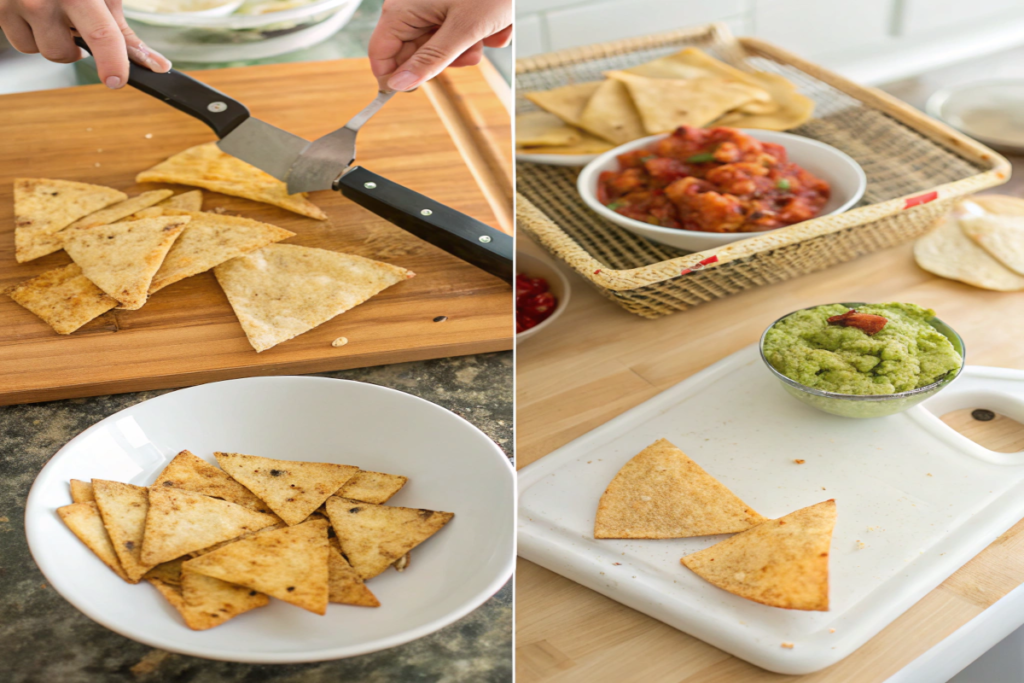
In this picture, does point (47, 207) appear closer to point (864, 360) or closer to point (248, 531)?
point (248, 531)

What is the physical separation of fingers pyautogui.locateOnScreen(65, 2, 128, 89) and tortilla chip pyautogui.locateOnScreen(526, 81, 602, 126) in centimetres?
73

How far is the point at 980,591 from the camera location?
803 millimetres

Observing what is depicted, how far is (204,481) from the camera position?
66 centimetres

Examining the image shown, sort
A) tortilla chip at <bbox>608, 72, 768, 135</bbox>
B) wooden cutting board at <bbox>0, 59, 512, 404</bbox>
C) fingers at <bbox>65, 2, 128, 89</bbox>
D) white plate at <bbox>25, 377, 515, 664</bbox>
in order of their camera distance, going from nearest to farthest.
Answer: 1. white plate at <bbox>25, 377, 515, 664</bbox>
2. wooden cutting board at <bbox>0, 59, 512, 404</bbox>
3. fingers at <bbox>65, 2, 128, 89</bbox>
4. tortilla chip at <bbox>608, 72, 768, 135</bbox>

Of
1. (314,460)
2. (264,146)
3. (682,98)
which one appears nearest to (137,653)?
(314,460)

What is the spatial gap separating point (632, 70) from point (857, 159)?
496mm

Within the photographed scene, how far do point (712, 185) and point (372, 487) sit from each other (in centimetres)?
81

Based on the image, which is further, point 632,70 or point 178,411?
point 632,70

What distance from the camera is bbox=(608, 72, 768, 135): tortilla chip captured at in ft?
4.89

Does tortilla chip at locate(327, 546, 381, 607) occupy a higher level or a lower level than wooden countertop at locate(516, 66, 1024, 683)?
higher

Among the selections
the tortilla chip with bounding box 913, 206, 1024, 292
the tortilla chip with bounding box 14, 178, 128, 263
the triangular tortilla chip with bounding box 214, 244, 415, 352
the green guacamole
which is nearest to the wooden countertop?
the tortilla chip with bounding box 913, 206, 1024, 292

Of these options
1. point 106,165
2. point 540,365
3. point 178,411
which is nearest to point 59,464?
point 178,411

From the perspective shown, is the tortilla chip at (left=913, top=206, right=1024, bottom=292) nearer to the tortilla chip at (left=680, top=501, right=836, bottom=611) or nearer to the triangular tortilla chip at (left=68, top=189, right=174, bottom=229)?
the tortilla chip at (left=680, top=501, right=836, bottom=611)

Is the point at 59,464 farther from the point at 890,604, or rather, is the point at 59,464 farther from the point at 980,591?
the point at 980,591
